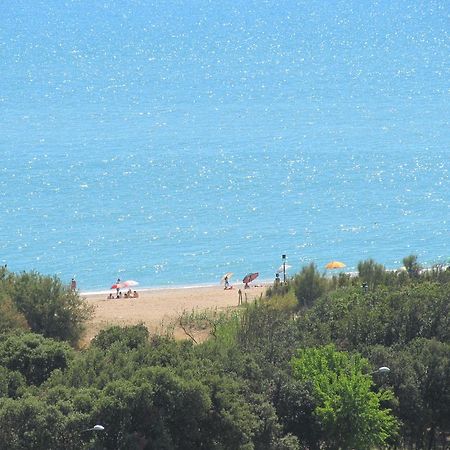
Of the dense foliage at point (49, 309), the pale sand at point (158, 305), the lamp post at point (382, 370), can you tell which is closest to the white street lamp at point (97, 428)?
the lamp post at point (382, 370)

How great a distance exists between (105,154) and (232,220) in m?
17.4

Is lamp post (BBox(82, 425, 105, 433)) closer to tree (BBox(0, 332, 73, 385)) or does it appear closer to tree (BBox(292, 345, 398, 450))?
tree (BBox(0, 332, 73, 385))

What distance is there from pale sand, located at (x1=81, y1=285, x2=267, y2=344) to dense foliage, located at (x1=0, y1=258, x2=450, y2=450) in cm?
407

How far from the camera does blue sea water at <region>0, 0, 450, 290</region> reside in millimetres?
71062

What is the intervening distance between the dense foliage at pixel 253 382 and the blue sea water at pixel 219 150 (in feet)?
82.6

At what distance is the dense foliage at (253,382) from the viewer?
3259 cm

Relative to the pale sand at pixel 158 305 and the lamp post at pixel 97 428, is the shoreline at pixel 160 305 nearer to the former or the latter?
the pale sand at pixel 158 305

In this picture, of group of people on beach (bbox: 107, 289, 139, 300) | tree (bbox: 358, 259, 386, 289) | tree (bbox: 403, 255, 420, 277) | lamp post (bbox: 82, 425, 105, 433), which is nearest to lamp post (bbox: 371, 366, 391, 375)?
lamp post (bbox: 82, 425, 105, 433)

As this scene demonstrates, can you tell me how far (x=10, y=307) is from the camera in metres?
42.7

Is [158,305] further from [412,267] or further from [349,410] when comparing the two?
[349,410]

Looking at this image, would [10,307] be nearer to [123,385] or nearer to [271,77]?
[123,385]

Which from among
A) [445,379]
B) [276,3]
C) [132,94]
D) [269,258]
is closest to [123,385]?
[445,379]

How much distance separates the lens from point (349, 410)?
34906 mm

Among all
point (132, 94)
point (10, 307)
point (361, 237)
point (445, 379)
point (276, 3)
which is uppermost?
point (276, 3)
